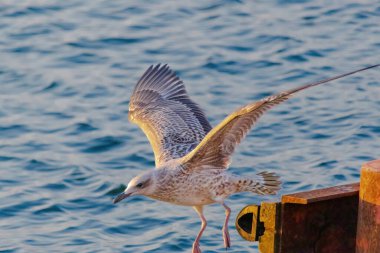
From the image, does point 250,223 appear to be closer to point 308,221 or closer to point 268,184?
point 308,221

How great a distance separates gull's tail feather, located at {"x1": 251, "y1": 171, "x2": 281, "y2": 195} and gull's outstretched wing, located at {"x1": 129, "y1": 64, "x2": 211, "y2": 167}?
829 mm

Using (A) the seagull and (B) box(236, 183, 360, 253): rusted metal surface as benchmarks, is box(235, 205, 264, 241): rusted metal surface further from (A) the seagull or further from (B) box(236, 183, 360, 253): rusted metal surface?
(A) the seagull

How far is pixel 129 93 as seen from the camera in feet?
40.2

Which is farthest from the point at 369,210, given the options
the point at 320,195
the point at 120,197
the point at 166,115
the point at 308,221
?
the point at 166,115

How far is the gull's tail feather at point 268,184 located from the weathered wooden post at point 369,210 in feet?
5.31

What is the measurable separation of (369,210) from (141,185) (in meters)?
1.96

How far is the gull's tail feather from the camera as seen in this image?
748 centimetres

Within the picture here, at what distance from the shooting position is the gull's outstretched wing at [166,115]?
27.5 ft

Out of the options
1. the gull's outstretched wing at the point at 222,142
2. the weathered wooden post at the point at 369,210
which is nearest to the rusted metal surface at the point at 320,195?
the weathered wooden post at the point at 369,210

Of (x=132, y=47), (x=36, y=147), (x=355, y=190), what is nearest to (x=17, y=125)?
(x=36, y=147)

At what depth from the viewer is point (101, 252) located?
28.7 feet

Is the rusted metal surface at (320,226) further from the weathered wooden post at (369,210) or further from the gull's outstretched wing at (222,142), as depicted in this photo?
the gull's outstretched wing at (222,142)

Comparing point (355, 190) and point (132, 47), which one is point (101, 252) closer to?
point (355, 190)

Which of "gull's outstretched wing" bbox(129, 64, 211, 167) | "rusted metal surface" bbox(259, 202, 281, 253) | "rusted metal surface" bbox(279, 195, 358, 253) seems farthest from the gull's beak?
"rusted metal surface" bbox(279, 195, 358, 253)
